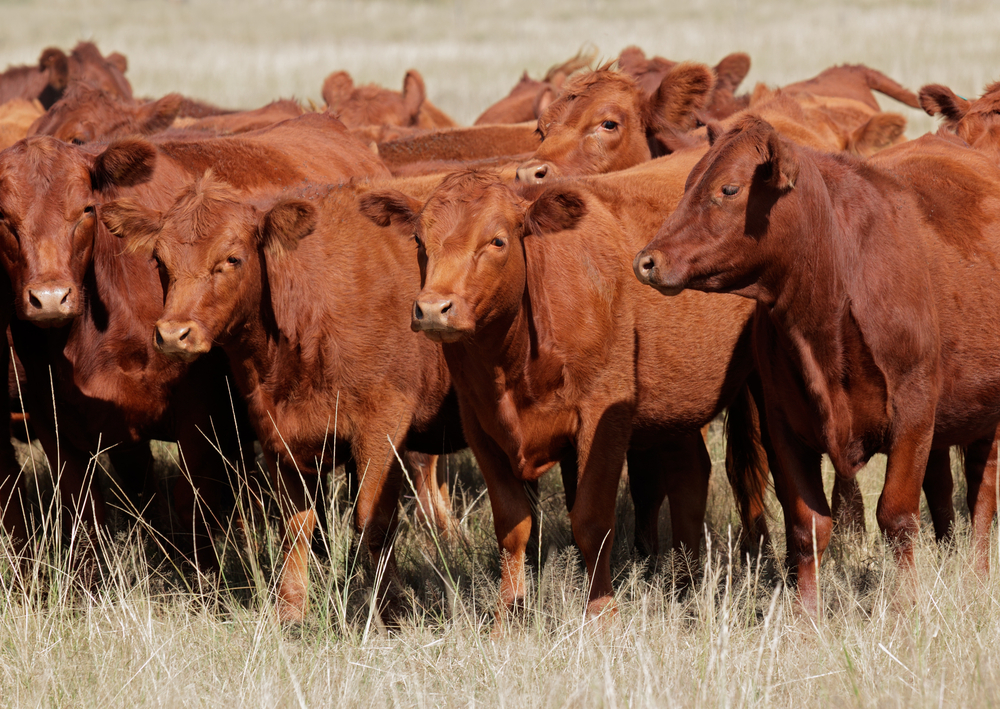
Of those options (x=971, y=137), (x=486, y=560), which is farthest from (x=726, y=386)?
(x=971, y=137)

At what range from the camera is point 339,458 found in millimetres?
5016

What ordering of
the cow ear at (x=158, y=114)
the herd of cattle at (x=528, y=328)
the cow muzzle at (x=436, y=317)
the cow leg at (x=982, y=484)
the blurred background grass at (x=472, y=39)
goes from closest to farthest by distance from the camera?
the cow muzzle at (x=436, y=317)
the herd of cattle at (x=528, y=328)
the cow leg at (x=982, y=484)
the cow ear at (x=158, y=114)
the blurred background grass at (x=472, y=39)

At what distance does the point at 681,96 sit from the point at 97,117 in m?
3.89

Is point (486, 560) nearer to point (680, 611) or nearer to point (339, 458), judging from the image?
point (339, 458)

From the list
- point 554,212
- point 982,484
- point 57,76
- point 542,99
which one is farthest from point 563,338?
point 57,76

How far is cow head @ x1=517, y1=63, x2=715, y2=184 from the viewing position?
6.11 m

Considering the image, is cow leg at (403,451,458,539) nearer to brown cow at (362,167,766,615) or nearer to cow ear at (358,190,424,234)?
brown cow at (362,167,766,615)

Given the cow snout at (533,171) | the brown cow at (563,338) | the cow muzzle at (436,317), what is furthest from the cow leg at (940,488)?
the cow muzzle at (436,317)

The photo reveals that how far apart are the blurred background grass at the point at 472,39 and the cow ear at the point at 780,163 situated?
560 inches

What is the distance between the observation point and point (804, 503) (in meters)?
4.47

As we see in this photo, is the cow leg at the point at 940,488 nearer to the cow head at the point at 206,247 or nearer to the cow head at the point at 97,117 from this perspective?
the cow head at the point at 206,247

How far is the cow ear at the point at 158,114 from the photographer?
24.8ft

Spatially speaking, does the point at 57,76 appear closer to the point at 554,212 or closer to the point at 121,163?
the point at 121,163

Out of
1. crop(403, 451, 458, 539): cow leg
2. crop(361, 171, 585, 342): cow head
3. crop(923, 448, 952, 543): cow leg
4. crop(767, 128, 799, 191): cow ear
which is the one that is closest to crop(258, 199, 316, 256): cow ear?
crop(361, 171, 585, 342): cow head
